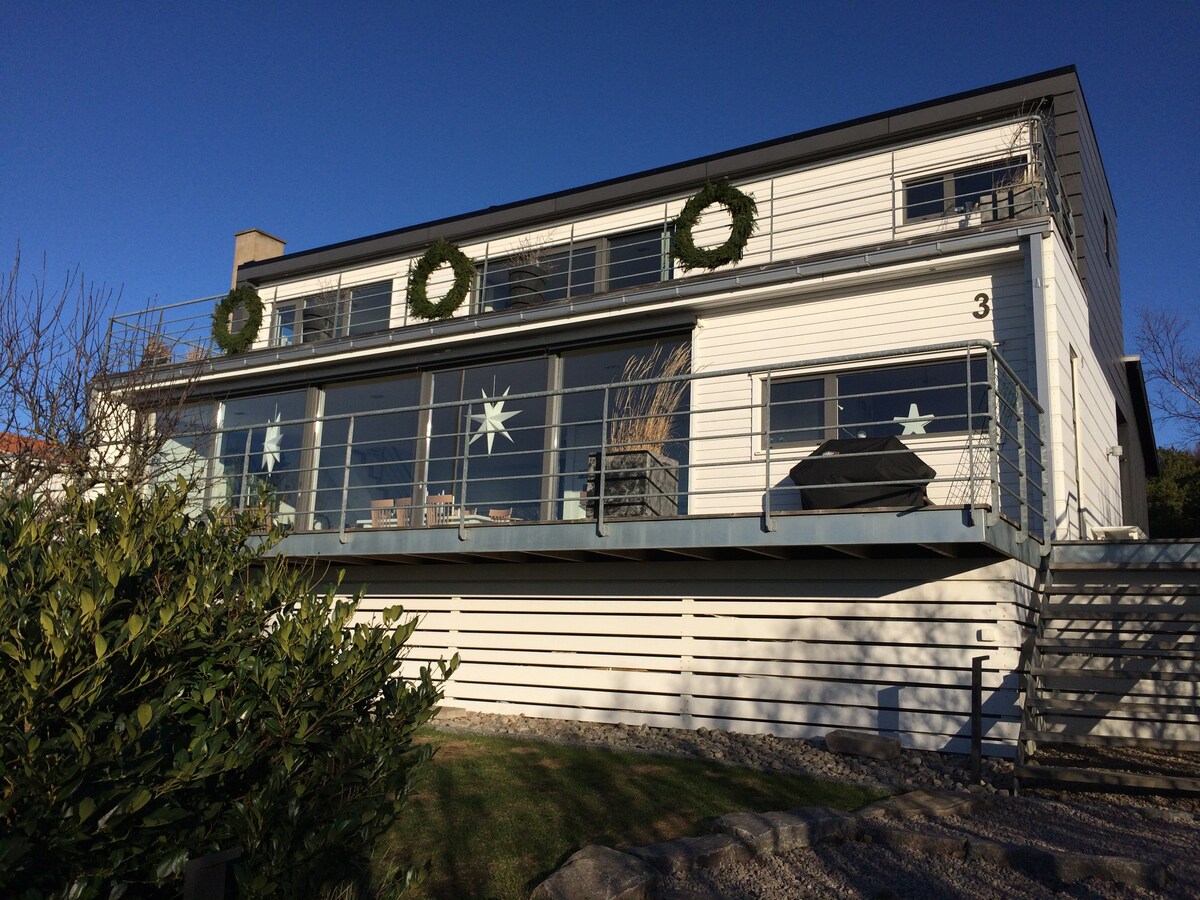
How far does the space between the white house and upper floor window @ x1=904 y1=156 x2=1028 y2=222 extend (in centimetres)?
4

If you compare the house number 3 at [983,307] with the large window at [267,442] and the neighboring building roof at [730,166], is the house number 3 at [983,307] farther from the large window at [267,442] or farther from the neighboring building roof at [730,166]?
the large window at [267,442]

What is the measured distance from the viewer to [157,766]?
302 cm

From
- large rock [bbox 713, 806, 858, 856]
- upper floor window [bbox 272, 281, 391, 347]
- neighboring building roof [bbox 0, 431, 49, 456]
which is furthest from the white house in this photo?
large rock [bbox 713, 806, 858, 856]

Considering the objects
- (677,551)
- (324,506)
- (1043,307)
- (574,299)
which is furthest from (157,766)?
(324,506)

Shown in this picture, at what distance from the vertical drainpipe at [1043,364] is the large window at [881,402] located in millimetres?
580

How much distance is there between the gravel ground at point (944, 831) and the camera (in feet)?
16.3

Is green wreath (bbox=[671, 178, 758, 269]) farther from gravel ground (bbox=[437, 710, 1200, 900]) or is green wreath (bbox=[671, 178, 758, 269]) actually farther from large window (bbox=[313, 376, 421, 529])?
gravel ground (bbox=[437, 710, 1200, 900])

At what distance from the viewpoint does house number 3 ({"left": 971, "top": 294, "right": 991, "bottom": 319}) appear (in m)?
10.1

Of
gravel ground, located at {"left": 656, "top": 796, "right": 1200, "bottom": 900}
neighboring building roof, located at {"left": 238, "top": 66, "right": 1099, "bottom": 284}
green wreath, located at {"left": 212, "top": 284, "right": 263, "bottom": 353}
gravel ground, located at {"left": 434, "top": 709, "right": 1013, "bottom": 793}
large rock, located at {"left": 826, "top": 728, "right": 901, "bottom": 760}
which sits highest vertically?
neighboring building roof, located at {"left": 238, "top": 66, "right": 1099, "bottom": 284}

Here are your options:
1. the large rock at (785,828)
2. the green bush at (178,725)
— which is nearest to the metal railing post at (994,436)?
the large rock at (785,828)

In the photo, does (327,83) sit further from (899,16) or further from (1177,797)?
(1177,797)

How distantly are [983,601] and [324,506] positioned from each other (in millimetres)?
9307

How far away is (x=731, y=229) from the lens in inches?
479

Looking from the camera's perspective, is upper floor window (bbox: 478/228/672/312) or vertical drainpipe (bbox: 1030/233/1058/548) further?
upper floor window (bbox: 478/228/672/312)
